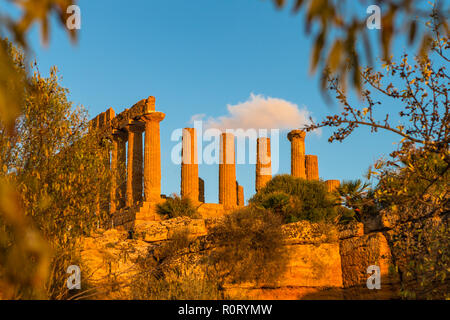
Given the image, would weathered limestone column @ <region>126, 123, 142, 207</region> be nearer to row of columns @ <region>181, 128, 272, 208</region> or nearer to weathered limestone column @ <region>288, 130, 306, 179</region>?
row of columns @ <region>181, 128, 272, 208</region>

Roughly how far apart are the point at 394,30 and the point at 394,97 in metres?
6.87

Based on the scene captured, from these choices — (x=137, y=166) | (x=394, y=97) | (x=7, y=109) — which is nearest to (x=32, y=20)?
(x=7, y=109)

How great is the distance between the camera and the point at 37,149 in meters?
12.8

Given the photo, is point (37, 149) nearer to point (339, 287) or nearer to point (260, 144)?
point (339, 287)

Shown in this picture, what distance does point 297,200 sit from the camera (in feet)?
78.8

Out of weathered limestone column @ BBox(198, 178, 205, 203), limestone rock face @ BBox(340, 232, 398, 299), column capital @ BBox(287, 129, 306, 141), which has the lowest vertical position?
limestone rock face @ BBox(340, 232, 398, 299)

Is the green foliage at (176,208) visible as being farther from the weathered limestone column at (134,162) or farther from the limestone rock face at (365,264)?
the limestone rock face at (365,264)

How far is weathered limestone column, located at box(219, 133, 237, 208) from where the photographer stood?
34.8 m

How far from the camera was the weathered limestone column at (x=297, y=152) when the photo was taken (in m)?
35.7

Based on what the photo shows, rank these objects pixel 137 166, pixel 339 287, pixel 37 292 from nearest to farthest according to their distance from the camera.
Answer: pixel 37 292
pixel 339 287
pixel 137 166

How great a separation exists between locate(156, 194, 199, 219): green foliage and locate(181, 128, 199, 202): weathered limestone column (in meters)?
3.34

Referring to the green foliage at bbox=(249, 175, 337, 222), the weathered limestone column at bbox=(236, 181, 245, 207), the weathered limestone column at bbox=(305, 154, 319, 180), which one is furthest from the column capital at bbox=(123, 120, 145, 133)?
the weathered limestone column at bbox=(236, 181, 245, 207)

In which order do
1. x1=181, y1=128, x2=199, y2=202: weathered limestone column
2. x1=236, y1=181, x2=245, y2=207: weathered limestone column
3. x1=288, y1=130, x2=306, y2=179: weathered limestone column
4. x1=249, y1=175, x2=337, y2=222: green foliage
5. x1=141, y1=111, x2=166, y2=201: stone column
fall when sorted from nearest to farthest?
1. x1=249, y1=175, x2=337, y2=222: green foliage
2. x1=141, y1=111, x2=166, y2=201: stone column
3. x1=181, y1=128, x2=199, y2=202: weathered limestone column
4. x1=288, y1=130, x2=306, y2=179: weathered limestone column
5. x1=236, y1=181, x2=245, y2=207: weathered limestone column

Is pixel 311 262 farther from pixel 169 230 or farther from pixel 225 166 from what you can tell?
pixel 225 166
